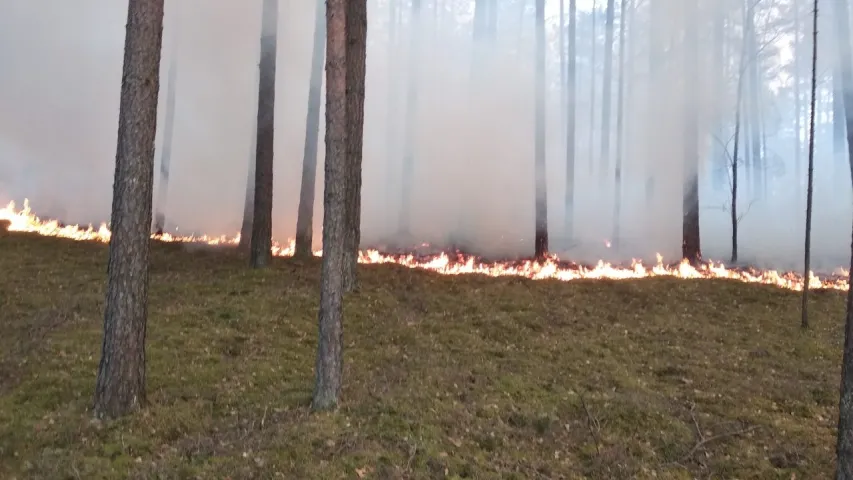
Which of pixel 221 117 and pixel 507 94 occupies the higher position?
pixel 507 94

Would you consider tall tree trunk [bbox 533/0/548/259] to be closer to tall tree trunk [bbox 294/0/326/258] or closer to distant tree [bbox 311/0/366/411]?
tall tree trunk [bbox 294/0/326/258]

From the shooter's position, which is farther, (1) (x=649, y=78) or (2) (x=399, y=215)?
(1) (x=649, y=78)

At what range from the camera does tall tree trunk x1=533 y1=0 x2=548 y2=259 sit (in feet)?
57.3

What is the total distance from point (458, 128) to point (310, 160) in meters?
12.5

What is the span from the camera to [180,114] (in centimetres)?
2594

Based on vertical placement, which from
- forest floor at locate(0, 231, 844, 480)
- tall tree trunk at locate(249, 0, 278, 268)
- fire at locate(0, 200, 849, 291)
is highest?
tall tree trunk at locate(249, 0, 278, 268)

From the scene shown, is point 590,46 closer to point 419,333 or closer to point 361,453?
point 419,333

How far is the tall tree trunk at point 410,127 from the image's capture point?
2422 centimetres

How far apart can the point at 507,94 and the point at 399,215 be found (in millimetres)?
8451

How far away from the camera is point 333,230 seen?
698 cm

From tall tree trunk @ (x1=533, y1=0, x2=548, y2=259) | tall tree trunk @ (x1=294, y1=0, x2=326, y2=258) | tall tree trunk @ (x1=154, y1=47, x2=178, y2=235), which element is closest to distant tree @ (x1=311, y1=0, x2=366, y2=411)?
tall tree trunk @ (x1=294, y1=0, x2=326, y2=258)

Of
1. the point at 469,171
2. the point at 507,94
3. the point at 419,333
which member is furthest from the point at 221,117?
the point at 419,333

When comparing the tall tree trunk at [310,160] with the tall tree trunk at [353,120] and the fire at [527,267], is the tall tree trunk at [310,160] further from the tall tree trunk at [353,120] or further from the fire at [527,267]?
the tall tree trunk at [353,120]

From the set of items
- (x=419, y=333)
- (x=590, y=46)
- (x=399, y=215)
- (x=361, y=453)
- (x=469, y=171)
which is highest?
(x=590, y=46)
